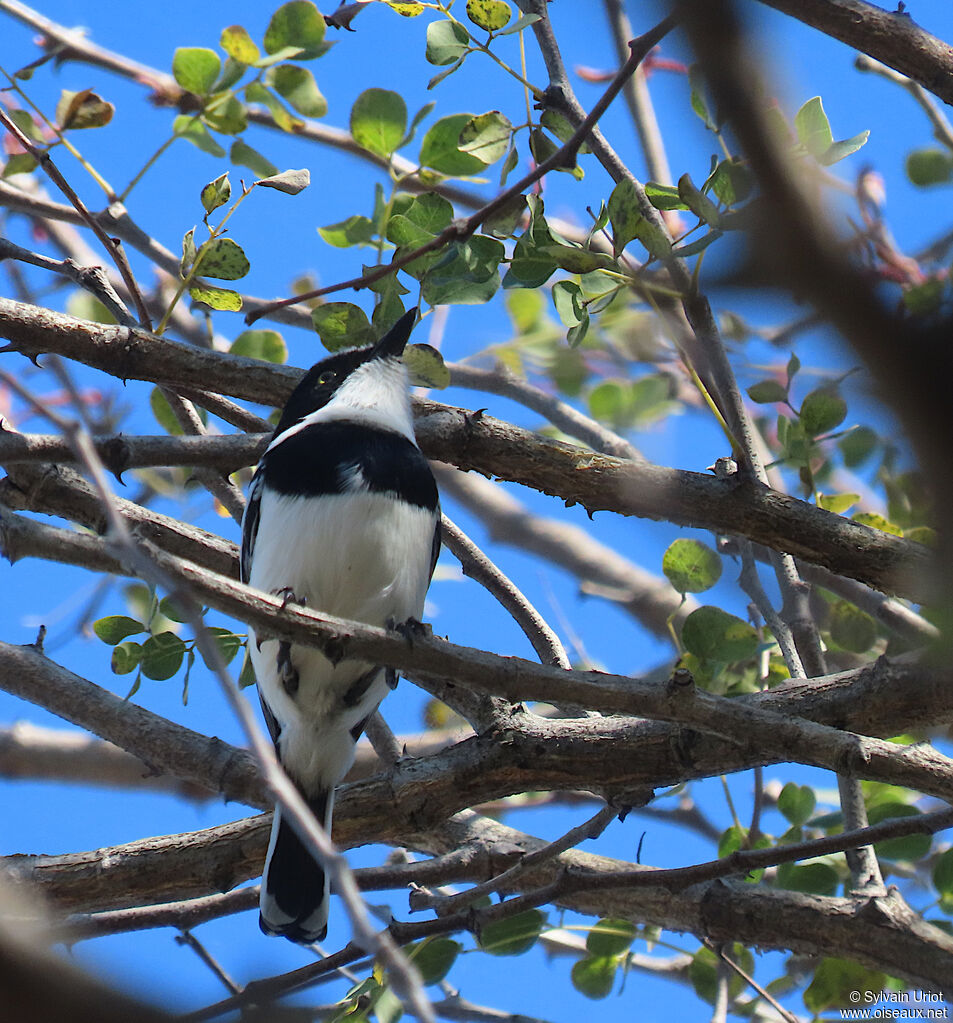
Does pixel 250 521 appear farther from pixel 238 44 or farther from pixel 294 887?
pixel 238 44

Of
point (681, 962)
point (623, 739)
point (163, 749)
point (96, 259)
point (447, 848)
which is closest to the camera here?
point (623, 739)

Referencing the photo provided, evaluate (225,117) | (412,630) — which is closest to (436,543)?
(412,630)

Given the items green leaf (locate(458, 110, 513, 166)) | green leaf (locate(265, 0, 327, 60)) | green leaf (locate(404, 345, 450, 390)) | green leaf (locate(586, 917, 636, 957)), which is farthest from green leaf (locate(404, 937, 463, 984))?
green leaf (locate(265, 0, 327, 60))

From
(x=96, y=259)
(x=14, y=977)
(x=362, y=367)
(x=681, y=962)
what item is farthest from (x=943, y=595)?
(x=96, y=259)

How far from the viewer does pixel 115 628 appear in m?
3.37

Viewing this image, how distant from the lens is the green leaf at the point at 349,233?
3.21 m

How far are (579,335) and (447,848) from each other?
1.63 meters

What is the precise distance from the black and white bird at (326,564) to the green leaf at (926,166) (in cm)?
159

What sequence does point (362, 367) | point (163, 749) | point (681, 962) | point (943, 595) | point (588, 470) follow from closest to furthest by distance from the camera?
1. point (943, 595)
2. point (588, 470)
3. point (163, 749)
4. point (362, 367)
5. point (681, 962)

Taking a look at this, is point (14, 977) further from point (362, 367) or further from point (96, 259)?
point (96, 259)

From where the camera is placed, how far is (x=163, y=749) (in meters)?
3.29

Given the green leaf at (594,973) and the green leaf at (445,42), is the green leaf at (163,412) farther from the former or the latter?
the green leaf at (594,973)

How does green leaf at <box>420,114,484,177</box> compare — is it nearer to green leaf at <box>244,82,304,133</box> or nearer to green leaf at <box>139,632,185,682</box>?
green leaf at <box>244,82,304,133</box>

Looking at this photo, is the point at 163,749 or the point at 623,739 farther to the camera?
the point at 163,749
